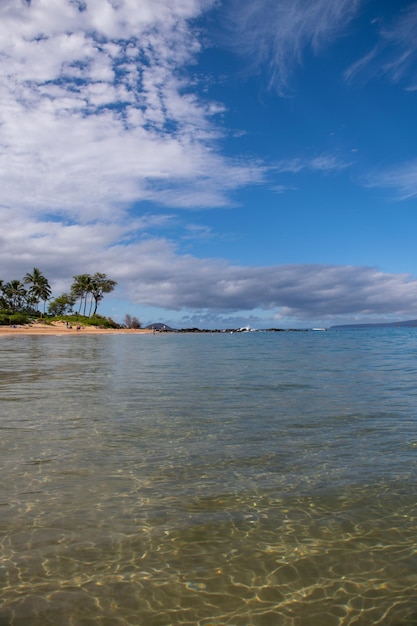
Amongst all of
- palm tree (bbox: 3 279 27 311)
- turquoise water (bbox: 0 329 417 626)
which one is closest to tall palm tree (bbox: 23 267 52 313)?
palm tree (bbox: 3 279 27 311)

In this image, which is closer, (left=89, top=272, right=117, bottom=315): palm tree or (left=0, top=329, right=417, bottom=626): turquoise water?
(left=0, top=329, right=417, bottom=626): turquoise water

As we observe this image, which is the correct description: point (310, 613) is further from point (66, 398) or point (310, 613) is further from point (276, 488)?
point (66, 398)

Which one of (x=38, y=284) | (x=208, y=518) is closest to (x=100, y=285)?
(x=38, y=284)

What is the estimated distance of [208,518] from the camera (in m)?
6.52

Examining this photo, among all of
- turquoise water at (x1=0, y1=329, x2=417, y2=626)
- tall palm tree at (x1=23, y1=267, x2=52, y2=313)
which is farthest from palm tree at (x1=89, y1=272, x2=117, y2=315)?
turquoise water at (x1=0, y1=329, x2=417, y2=626)

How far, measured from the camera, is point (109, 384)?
2031cm

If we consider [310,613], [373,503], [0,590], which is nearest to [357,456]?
[373,503]

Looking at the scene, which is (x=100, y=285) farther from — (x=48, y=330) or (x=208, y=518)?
(x=208, y=518)

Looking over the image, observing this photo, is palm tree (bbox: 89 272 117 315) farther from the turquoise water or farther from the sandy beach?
the turquoise water

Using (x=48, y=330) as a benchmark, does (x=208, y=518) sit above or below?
below

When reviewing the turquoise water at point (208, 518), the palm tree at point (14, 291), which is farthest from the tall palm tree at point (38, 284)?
the turquoise water at point (208, 518)

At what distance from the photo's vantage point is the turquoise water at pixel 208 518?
15.5 feet

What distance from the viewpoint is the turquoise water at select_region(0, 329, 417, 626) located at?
15.5 feet

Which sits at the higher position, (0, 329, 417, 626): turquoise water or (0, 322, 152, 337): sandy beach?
(0, 322, 152, 337): sandy beach
